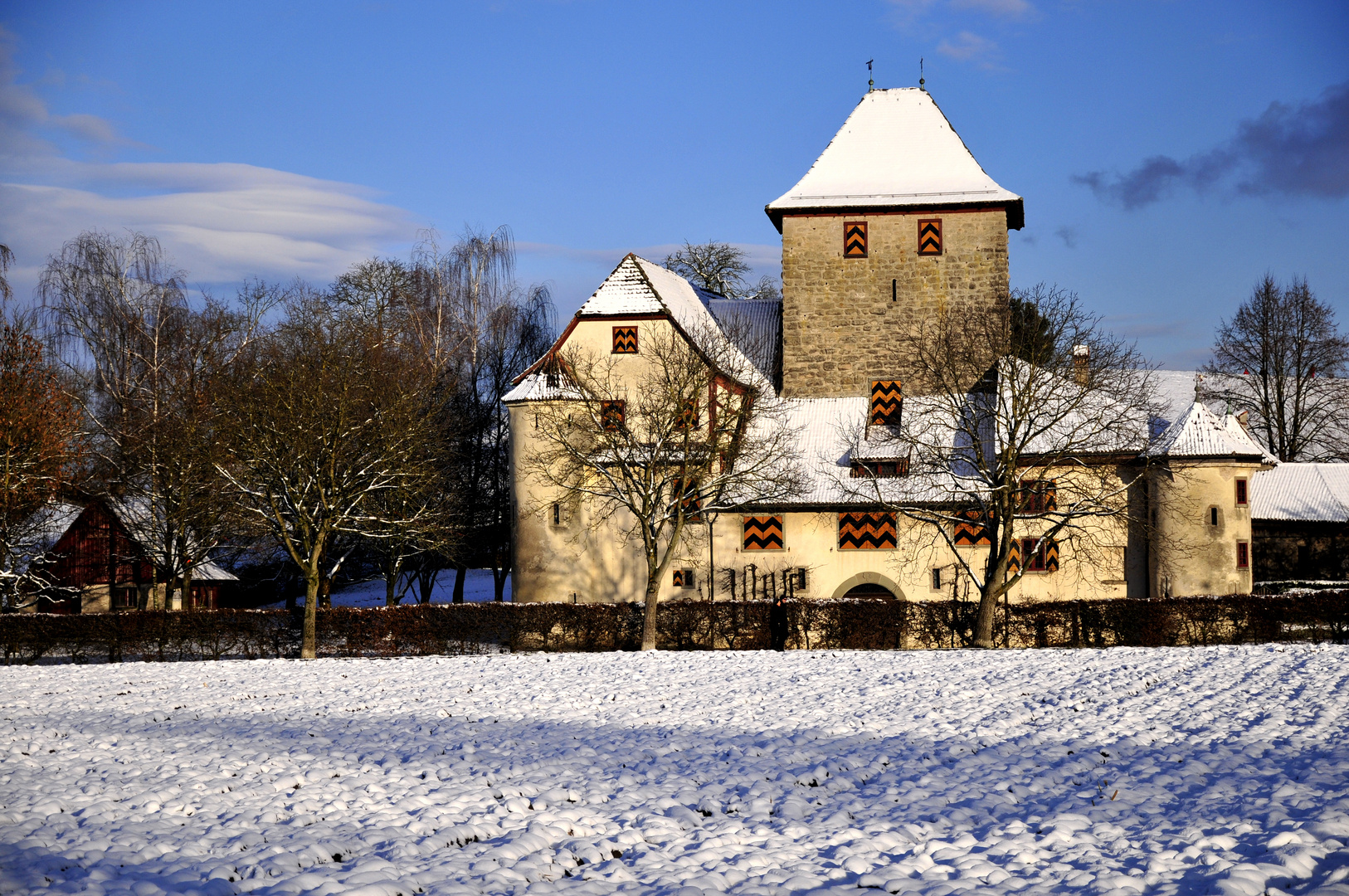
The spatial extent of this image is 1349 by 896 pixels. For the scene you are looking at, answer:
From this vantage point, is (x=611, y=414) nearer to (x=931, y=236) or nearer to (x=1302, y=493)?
(x=931, y=236)

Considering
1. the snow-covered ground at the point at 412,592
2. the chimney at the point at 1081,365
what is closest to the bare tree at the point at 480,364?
the snow-covered ground at the point at 412,592

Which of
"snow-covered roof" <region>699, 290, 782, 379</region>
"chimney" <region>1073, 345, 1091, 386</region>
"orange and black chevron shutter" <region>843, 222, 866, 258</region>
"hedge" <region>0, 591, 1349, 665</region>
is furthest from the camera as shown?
"snow-covered roof" <region>699, 290, 782, 379</region>

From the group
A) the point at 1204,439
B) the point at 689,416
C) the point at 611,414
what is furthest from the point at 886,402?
the point at 611,414

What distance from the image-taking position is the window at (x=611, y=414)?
23.4m

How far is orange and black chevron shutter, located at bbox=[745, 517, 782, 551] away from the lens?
27.6 m

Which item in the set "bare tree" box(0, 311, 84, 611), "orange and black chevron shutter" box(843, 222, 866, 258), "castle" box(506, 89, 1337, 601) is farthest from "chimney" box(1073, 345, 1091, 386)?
"bare tree" box(0, 311, 84, 611)

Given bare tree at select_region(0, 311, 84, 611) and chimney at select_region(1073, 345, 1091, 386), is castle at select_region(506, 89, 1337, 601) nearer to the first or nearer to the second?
chimney at select_region(1073, 345, 1091, 386)

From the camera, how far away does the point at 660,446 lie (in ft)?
75.2

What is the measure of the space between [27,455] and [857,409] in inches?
805

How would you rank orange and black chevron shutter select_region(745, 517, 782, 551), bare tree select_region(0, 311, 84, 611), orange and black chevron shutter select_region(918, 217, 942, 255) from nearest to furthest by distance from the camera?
bare tree select_region(0, 311, 84, 611) < orange and black chevron shutter select_region(745, 517, 782, 551) < orange and black chevron shutter select_region(918, 217, 942, 255)

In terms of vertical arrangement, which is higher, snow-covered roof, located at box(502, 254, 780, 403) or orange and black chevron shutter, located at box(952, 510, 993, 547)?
snow-covered roof, located at box(502, 254, 780, 403)

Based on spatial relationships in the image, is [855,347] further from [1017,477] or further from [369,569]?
[369,569]

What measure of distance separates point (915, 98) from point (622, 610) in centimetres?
1848

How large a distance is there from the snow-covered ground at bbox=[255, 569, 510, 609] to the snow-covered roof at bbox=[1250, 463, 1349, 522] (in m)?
→ 25.1
